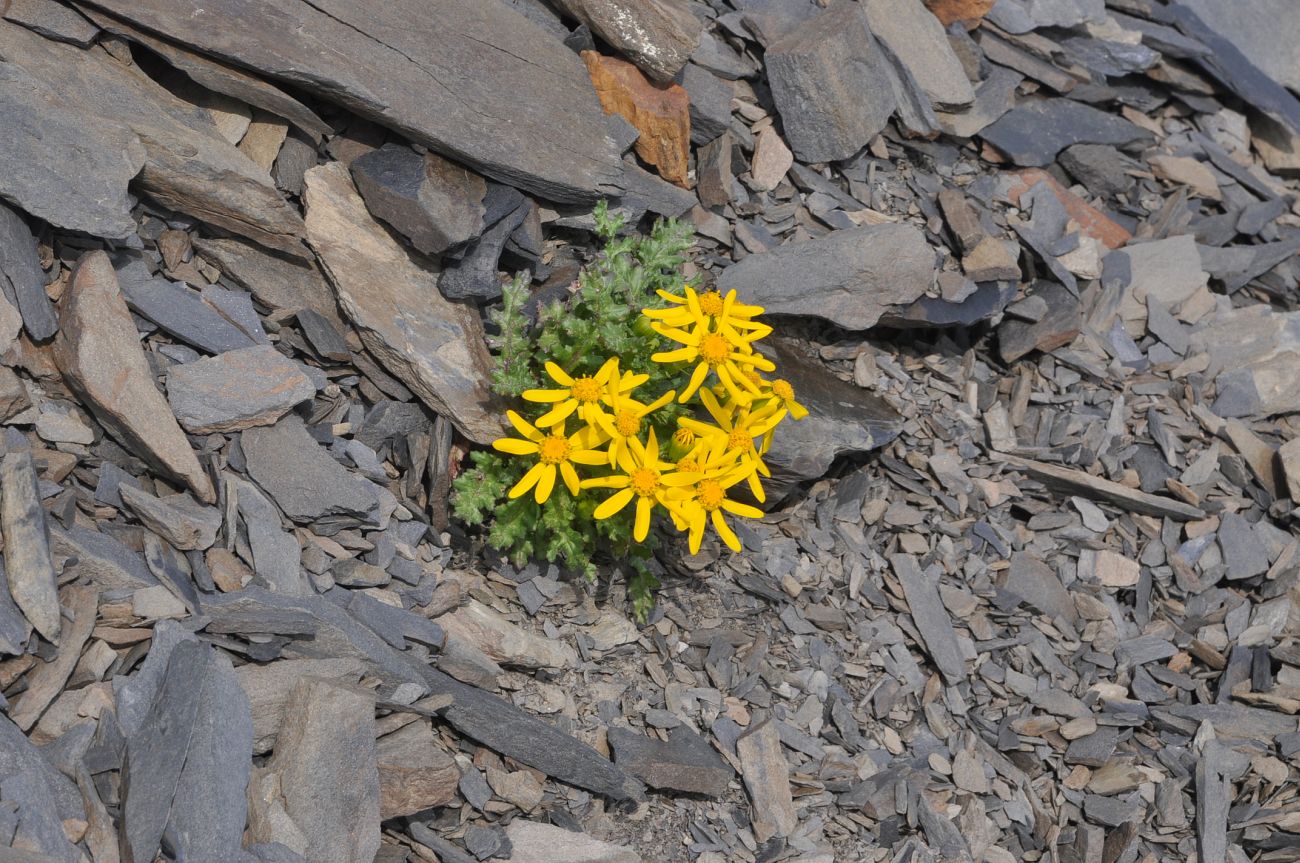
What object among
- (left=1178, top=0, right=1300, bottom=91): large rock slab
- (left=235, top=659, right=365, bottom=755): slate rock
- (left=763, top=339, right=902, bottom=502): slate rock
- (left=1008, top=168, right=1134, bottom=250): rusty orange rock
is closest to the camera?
(left=235, top=659, right=365, bottom=755): slate rock

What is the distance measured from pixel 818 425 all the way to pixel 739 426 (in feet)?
2.67

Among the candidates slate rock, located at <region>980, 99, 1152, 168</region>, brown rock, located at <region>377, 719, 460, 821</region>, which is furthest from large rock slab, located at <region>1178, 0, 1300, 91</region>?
brown rock, located at <region>377, 719, 460, 821</region>

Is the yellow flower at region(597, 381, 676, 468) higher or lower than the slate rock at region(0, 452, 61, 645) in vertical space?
higher

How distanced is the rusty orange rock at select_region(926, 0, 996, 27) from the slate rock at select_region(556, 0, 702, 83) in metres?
1.81

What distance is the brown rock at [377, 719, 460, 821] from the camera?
3.58 metres

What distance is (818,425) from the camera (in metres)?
4.75

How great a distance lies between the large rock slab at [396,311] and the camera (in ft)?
14.0

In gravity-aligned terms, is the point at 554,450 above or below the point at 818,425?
above

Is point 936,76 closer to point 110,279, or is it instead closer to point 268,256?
point 268,256

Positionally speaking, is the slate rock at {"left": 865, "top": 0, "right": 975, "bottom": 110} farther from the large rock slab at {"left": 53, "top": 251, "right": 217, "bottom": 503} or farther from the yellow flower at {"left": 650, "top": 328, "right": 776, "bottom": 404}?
the large rock slab at {"left": 53, "top": 251, "right": 217, "bottom": 503}

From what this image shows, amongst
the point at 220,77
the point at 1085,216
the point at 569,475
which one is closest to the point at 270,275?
the point at 220,77

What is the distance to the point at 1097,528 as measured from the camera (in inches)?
204

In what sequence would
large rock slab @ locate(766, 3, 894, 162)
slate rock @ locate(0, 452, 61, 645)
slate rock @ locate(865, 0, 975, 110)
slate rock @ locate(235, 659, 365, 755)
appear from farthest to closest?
slate rock @ locate(865, 0, 975, 110) < large rock slab @ locate(766, 3, 894, 162) < slate rock @ locate(235, 659, 365, 755) < slate rock @ locate(0, 452, 61, 645)

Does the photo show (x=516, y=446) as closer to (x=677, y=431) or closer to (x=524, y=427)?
(x=524, y=427)
